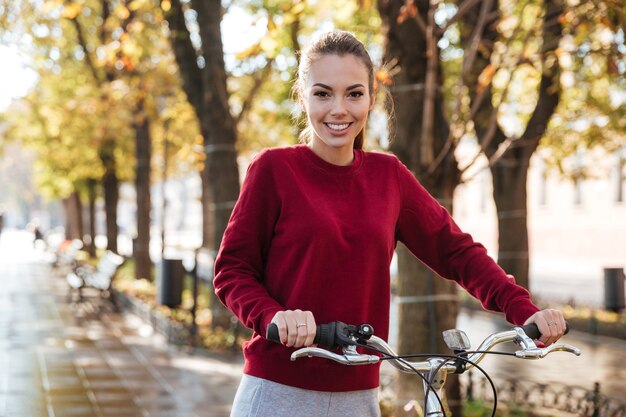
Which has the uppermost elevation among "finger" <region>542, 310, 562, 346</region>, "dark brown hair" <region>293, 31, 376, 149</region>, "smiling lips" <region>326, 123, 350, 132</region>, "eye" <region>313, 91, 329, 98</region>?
"dark brown hair" <region>293, 31, 376, 149</region>

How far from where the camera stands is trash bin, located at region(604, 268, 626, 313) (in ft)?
47.6

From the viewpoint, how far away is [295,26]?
35.6 feet

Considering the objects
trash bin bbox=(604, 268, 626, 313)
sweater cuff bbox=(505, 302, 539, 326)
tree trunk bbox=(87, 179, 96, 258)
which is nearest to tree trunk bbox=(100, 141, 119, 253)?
tree trunk bbox=(87, 179, 96, 258)

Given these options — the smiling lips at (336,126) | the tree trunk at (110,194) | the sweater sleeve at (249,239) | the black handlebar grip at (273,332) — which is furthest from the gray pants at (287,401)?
the tree trunk at (110,194)

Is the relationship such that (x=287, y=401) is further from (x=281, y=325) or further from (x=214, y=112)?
(x=214, y=112)

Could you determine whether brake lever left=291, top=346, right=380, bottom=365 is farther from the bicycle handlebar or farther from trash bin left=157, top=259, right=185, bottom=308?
trash bin left=157, top=259, right=185, bottom=308

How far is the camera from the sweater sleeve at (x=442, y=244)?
9.12 feet

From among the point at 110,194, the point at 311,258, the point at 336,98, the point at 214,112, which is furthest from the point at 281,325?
the point at 110,194

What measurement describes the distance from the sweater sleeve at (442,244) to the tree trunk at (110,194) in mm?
21675

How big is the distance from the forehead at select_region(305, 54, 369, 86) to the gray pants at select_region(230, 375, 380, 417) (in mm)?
830

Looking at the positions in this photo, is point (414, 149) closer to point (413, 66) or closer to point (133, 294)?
point (413, 66)

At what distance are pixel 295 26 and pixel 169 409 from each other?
4.65 m

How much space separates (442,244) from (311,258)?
0.54m

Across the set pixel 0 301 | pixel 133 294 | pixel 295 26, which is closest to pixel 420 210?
pixel 295 26
